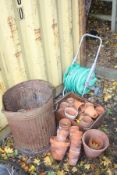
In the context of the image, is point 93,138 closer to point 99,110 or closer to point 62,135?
point 62,135

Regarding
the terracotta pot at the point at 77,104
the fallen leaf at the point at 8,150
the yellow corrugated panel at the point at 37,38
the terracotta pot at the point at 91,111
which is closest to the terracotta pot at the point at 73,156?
the terracotta pot at the point at 91,111

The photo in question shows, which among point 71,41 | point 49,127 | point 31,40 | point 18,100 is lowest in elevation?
point 49,127

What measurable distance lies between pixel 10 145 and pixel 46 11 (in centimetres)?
235

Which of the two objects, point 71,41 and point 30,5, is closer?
point 30,5

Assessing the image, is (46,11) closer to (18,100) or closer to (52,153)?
(18,100)

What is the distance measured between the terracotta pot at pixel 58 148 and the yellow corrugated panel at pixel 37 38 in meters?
0.98

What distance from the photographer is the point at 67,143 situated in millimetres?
3738

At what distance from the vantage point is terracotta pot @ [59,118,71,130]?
388 cm

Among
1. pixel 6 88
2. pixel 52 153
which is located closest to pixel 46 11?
pixel 6 88

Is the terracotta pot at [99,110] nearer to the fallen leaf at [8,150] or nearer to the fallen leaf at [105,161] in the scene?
the fallen leaf at [105,161]

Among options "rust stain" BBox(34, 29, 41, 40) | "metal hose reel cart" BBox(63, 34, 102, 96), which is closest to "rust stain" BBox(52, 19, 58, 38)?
"rust stain" BBox(34, 29, 41, 40)

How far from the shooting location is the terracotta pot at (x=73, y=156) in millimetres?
3717

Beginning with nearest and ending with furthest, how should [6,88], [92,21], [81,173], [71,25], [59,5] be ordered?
[81,173] → [6,88] → [59,5] → [71,25] → [92,21]

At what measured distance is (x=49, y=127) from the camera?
3871 mm
